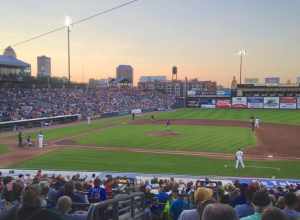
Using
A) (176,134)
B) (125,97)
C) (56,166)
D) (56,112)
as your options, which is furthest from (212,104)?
(56,166)

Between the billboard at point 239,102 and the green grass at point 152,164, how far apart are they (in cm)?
5575

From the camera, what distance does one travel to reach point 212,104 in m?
85.8

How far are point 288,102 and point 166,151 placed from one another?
54668 mm

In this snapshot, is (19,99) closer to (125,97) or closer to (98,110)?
(98,110)

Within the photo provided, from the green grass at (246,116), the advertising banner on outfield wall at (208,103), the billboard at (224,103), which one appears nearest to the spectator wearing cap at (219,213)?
the green grass at (246,116)

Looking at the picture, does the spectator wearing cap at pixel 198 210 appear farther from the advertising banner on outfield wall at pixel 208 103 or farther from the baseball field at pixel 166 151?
the advertising banner on outfield wall at pixel 208 103

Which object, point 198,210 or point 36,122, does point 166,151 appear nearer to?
point 198,210

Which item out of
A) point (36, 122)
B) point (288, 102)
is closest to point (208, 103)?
point (288, 102)

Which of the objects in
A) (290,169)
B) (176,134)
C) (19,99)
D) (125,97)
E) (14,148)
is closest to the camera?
(290,169)

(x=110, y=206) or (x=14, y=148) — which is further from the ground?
(x=110, y=206)

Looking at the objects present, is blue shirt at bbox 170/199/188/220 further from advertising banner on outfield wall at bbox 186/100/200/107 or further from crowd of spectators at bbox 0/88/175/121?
advertising banner on outfield wall at bbox 186/100/200/107

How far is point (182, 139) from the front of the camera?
37531 mm

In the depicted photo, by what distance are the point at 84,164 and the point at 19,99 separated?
3755 centimetres

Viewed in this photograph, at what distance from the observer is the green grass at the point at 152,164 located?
23.8 meters
